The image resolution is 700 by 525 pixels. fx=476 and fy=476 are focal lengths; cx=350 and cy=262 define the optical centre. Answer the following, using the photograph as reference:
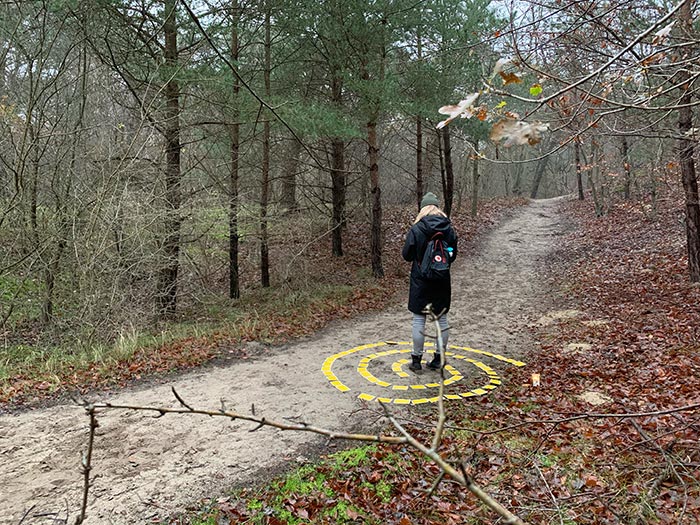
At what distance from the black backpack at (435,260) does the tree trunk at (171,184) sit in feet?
18.3

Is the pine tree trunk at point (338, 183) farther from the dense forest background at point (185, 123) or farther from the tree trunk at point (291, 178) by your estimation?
the tree trunk at point (291, 178)

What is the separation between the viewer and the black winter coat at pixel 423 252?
Answer: 6293mm

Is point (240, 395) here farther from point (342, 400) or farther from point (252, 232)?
point (252, 232)

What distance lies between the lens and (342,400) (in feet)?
19.0

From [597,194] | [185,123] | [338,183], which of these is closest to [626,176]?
[597,194]

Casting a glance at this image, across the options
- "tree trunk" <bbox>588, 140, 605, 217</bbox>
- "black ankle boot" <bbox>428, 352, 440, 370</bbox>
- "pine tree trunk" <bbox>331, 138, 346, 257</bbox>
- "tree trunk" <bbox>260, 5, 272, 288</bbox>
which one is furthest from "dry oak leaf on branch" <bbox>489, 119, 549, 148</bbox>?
"tree trunk" <bbox>588, 140, 605, 217</bbox>

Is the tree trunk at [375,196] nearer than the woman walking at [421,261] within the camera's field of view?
No

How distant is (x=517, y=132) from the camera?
164cm

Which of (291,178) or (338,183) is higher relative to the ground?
A: (291,178)

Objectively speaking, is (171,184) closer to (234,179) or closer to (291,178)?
(234,179)

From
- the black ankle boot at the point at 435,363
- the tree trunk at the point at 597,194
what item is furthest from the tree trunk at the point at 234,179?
the tree trunk at the point at 597,194

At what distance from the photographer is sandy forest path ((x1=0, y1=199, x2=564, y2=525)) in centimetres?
395

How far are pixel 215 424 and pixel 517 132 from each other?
15.1 ft

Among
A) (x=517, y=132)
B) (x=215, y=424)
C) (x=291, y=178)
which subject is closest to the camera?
(x=517, y=132)
